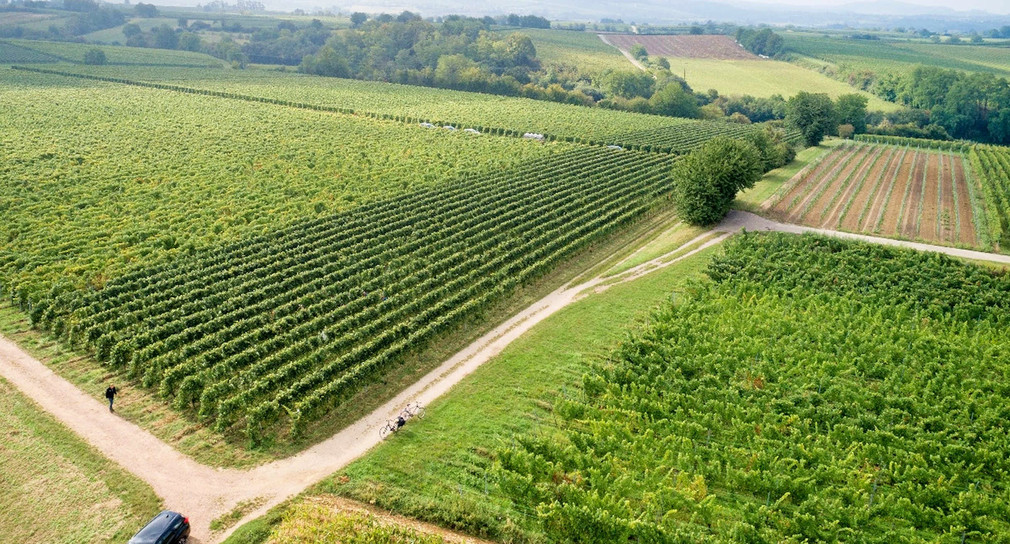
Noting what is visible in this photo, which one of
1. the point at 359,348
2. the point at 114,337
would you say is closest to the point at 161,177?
Result: the point at 114,337

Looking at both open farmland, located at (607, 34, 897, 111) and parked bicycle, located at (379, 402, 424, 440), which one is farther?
open farmland, located at (607, 34, 897, 111)

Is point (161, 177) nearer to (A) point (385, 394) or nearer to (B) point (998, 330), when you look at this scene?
(A) point (385, 394)

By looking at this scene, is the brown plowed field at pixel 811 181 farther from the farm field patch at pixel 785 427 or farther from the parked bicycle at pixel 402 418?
the parked bicycle at pixel 402 418

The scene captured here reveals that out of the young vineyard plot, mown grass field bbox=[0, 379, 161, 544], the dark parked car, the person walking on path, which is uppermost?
the young vineyard plot

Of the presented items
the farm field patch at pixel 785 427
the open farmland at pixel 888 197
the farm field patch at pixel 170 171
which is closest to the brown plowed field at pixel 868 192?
the open farmland at pixel 888 197

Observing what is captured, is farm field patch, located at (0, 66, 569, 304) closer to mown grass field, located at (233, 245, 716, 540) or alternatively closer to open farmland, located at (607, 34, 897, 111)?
mown grass field, located at (233, 245, 716, 540)

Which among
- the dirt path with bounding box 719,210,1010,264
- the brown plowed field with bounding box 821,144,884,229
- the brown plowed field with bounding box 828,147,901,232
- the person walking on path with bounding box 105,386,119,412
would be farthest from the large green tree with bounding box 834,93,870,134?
the person walking on path with bounding box 105,386,119,412
